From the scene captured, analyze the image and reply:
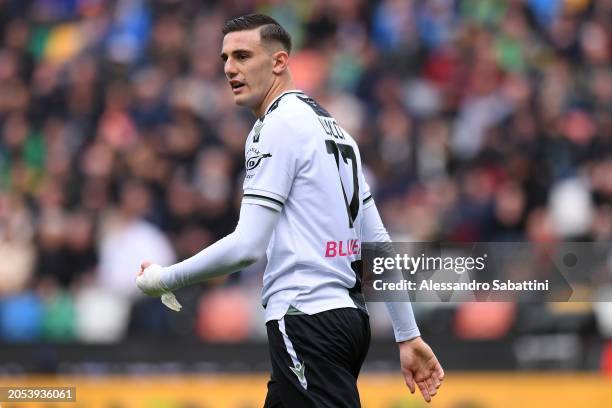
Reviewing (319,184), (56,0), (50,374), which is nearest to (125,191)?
(50,374)

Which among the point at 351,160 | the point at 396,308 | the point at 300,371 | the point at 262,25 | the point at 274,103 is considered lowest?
the point at 300,371

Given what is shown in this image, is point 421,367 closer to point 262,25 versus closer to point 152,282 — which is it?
point 152,282

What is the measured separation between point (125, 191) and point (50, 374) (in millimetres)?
2041

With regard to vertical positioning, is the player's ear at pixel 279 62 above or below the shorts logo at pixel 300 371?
above

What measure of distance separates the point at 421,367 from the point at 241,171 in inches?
272

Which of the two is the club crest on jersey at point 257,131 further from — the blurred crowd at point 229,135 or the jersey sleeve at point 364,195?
the blurred crowd at point 229,135

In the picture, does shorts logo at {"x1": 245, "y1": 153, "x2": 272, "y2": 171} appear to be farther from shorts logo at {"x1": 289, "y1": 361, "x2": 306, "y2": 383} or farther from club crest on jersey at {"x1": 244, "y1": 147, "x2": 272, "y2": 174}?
shorts logo at {"x1": 289, "y1": 361, "x2": 306, "y2": 383}

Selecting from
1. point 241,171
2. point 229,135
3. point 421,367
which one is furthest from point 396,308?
point 229,135

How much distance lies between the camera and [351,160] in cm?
524

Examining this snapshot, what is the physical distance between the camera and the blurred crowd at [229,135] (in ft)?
36.1

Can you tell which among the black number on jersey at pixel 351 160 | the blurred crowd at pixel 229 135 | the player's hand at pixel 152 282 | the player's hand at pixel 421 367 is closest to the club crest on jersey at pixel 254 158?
the black number on jersey at pixel 351 160

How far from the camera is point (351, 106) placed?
13.2 meters

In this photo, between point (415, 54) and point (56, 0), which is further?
point (56, 0)

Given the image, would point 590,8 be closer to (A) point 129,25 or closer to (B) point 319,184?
(A) point 129,25
